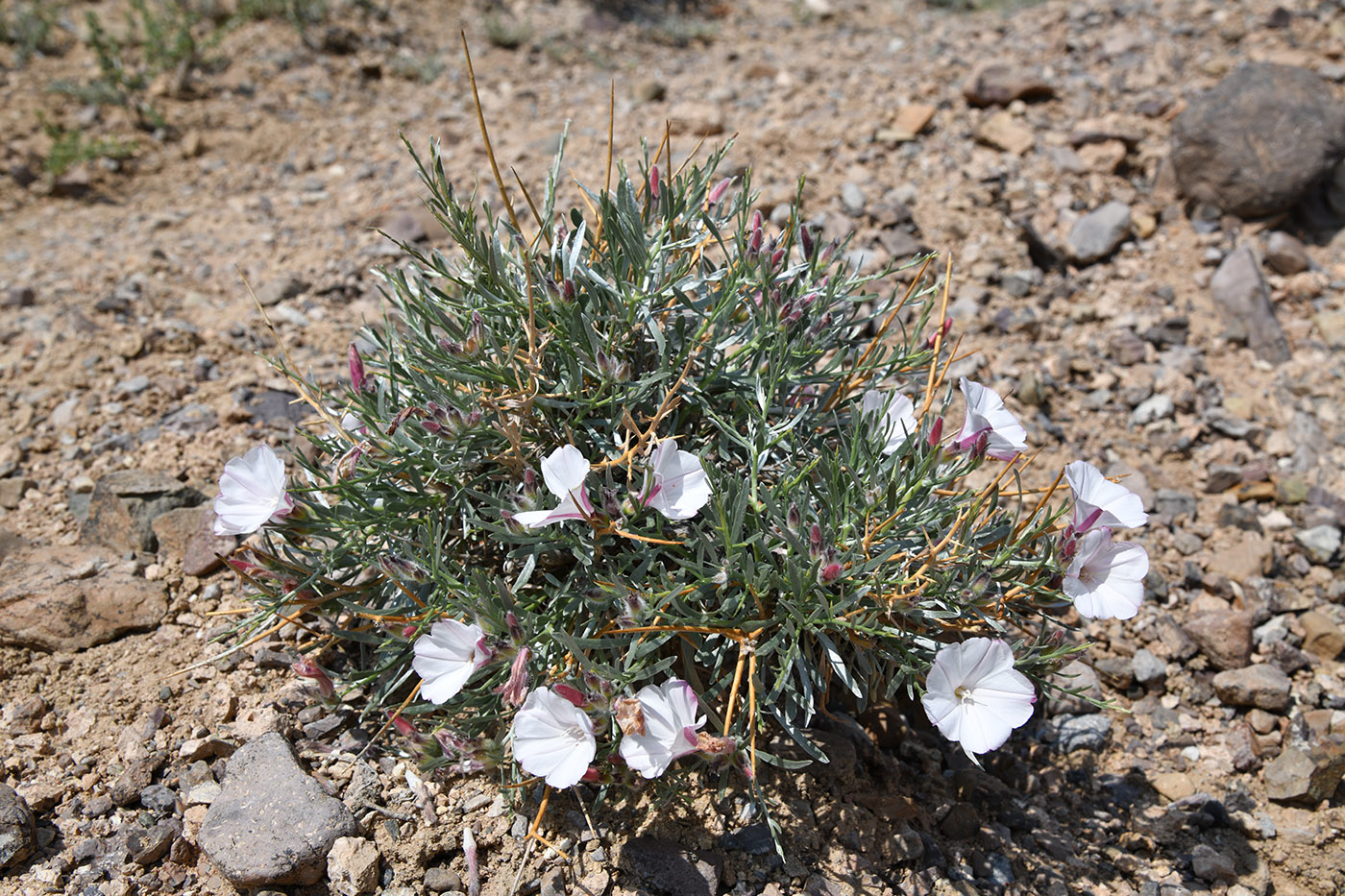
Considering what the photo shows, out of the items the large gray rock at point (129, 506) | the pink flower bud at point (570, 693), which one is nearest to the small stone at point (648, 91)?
the large gray rock at point (129, 506)

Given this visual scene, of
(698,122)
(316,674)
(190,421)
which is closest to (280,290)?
(190,421)

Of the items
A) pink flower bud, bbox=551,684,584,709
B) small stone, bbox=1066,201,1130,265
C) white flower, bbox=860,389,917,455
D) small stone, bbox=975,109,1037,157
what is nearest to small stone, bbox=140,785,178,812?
pink flower bud, bbox=551,684,584,709

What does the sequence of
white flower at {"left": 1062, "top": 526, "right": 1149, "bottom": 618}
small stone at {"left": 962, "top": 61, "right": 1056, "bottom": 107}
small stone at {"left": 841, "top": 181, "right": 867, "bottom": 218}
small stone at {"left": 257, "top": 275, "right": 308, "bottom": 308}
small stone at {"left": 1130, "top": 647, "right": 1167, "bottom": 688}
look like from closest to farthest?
white flower at {"left": 1062, "top": 526, "right": 1149, "bottom": 618}, small stone at {"left": 1130, "top": 647, "right": 1167, "bottom": 688}, small stone at {"left": 257, "top": 275, "right": 308, "bottom": 308}, small stone at {"left": 841, "top": 181, "right": 867, "bottom": 218}, small stone at {"left": 962, "top": 61, "right": 1056, "bottom": 107}

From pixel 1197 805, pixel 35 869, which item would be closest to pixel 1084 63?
pixel 1197 805

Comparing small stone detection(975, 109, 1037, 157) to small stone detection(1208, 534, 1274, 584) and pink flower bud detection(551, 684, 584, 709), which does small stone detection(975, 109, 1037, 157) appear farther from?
pink flower bud detection(551, 684, 584, 709)

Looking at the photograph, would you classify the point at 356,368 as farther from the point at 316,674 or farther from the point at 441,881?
the point at 441,881

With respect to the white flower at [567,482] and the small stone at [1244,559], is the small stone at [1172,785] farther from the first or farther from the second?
the white flower at [567,482]

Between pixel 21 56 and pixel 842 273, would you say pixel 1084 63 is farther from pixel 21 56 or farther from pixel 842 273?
pixel 21 56
